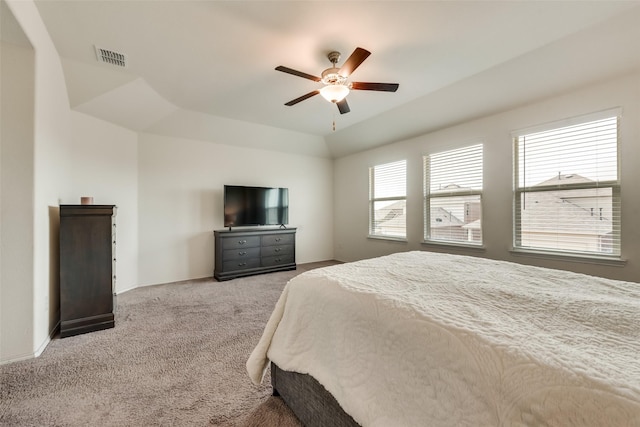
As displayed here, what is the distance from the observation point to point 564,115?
288 centimetres

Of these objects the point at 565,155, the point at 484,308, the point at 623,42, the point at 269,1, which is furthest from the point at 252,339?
the point at 623,42

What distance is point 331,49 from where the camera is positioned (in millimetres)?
2490

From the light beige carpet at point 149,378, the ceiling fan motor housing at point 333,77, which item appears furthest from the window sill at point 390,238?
the ceiling fan motor housing at point 333,77

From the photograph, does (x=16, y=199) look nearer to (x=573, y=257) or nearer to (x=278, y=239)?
(x=278, y=239)

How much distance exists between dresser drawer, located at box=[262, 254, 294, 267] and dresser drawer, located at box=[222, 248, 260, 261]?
19 centimetres

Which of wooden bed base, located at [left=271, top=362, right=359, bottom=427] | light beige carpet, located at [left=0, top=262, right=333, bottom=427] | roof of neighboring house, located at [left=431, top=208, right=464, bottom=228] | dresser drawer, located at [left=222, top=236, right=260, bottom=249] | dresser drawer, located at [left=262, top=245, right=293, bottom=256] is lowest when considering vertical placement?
light beige carpet, located at [left=0, top=262, right=333, bottom=427]

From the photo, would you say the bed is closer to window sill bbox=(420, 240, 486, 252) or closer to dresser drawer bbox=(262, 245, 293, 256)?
window sill bbox=(420, 240, 486, 252)

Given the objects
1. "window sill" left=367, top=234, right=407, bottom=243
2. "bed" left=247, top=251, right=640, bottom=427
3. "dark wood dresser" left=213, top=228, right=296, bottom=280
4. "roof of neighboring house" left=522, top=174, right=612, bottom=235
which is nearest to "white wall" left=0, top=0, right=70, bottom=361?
"bed" left=247, top=251, right=640, bottom=427

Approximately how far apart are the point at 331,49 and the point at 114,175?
11.5 ft

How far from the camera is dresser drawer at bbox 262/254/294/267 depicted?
479 centimetres

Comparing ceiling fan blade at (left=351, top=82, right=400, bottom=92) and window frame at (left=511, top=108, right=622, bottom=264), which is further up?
ceiling fan blade at (left=351, top=82, right=400, bottom=92)

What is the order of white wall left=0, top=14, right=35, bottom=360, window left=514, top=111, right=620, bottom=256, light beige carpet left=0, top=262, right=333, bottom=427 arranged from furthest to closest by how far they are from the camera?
1. window left=514, top=111, right=620, bottom=256
2. white wall left=0, top=14, right=35, bottom=360
3. light beige carpet left=0, top=262, right=333, bottom=427

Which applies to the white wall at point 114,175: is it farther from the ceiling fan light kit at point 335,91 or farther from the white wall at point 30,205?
the ceiling fan light kit at point 335,91

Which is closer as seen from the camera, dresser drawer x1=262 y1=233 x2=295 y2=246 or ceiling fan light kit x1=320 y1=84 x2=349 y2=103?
ceiling fan light kit x1=320 y1=84 x2=349 y2=103
